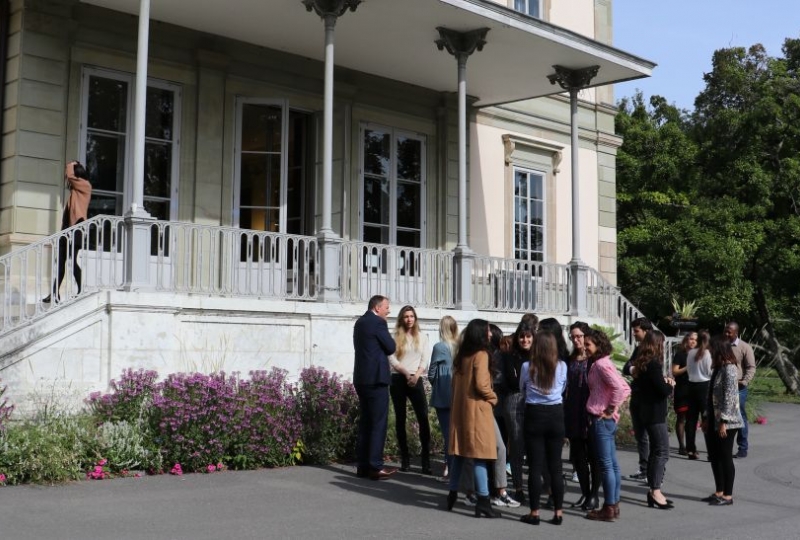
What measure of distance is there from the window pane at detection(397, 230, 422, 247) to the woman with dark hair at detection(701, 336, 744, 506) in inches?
315

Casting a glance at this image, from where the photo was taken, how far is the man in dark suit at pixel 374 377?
8930mm

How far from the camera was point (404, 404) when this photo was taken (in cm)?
950

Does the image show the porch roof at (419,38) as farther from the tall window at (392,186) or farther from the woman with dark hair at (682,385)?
the woman with dark hair at (682,385)

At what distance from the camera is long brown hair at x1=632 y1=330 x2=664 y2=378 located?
26.1 feet

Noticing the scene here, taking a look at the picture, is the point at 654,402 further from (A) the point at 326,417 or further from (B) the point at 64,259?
(B) the point at 64,259

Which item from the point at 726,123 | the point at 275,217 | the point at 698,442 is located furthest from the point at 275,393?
the point at 726,123

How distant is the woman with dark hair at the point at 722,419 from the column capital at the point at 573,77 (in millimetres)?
7560

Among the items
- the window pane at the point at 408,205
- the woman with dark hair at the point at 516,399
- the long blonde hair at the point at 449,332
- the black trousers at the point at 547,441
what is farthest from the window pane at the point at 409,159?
the black trousers at the point at 547,441

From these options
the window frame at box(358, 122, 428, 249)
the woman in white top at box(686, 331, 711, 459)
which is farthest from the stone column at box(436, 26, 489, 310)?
the woman in white top at box(686, 331, 711, 459)

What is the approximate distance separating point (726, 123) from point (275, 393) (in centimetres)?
1576

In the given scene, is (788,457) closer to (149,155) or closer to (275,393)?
(275,393)

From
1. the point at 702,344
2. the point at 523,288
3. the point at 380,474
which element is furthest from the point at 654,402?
the point at 523,288

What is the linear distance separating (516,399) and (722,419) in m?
1.79

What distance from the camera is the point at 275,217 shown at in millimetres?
14023
